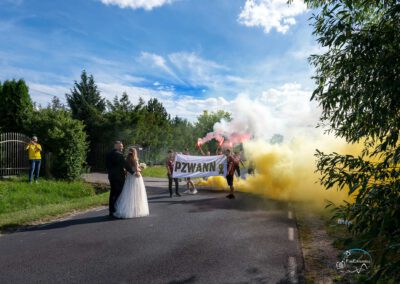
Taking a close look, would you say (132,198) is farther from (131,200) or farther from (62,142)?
(62,142)

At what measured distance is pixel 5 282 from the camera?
15.3ft

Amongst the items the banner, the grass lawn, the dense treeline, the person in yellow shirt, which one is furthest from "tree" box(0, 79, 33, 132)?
the banner

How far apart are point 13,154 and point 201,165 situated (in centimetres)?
843

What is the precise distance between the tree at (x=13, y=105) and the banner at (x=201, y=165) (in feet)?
32.3

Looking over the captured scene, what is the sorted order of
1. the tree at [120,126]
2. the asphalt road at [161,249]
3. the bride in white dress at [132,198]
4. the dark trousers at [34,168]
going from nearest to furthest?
the asphalt road at [161,249], the bride in white dress at [132,198], the dark trousers at [34,168], the tree at [120,126]

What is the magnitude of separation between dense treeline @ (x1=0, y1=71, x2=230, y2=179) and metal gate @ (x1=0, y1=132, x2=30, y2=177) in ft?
3.32

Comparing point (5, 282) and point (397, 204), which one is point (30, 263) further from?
point (397, 204)

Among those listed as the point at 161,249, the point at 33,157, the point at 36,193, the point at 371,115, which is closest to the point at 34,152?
the point at 33,157

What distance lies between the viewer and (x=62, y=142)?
1559 cm

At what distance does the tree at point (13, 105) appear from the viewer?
18.4 m

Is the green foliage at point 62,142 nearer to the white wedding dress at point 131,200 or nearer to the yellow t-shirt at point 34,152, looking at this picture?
the yellow t-shirt at point 34,152

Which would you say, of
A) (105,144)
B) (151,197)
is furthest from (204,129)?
(151,197)

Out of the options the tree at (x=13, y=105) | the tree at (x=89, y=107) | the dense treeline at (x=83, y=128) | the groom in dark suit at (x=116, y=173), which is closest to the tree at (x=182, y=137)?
the dense treeline at (x=83, y=128)

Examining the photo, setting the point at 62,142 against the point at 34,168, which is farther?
the point at 62,142
